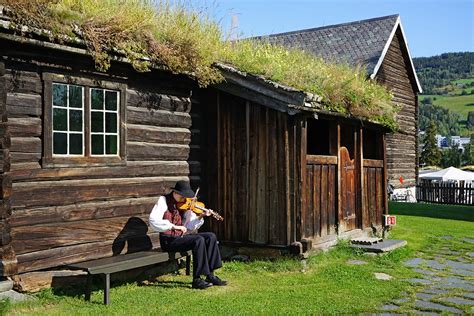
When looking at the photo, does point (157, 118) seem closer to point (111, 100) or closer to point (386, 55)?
point (111, 100)

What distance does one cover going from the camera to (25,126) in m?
7.06

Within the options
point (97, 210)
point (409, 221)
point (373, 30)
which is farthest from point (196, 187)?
point (373, 30)

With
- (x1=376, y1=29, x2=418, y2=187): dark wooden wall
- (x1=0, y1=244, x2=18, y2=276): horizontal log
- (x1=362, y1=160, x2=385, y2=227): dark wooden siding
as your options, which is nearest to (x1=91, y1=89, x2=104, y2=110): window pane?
(x1=0, y1=244, x2=18, y2=276): horizontal log

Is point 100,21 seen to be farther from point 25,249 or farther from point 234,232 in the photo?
point 234,232

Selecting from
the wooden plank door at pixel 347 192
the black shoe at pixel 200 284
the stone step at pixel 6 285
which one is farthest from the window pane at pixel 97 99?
the wooden plank door at pixel 347 192

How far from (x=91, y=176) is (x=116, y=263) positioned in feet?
4.37

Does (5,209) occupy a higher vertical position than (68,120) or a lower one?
lower

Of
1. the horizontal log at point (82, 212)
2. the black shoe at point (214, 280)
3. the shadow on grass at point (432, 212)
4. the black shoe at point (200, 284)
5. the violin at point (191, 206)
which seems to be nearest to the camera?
the horizontal log at point (82, 212)

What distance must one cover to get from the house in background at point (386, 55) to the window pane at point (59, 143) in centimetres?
1604

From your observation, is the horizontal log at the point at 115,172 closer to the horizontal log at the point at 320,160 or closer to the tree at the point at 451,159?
the horizontal log at the point at 320,160

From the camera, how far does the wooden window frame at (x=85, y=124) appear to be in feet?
23.8

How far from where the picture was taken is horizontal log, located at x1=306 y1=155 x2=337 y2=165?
401 inches

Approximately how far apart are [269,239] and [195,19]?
400 cm

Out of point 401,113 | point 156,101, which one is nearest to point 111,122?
point 156,101
